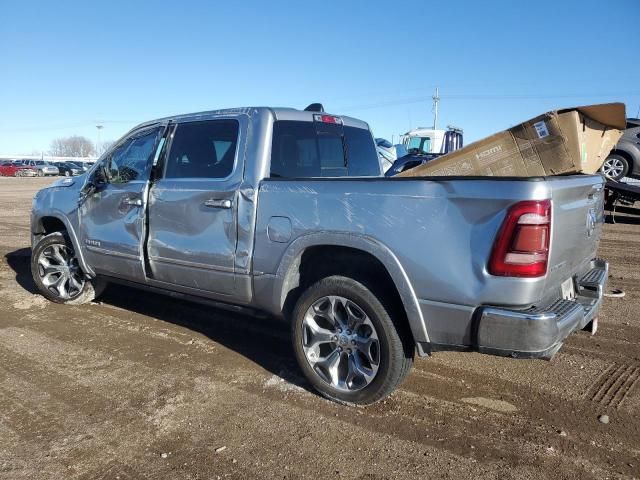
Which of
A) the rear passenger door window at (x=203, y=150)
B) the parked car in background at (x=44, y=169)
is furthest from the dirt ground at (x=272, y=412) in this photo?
the parked car in background at (x=44, y=169)

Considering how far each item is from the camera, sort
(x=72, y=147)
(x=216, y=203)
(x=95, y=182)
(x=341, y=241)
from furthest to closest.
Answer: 1. (x=72, y=147)
2. (x=95, y=182)
3. (x=216, y=203)
4. (x=341, y=241)

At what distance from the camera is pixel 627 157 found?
37.4ft

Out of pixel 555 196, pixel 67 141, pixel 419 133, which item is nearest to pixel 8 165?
pixel 419 133

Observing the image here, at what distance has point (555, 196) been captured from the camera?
8.94 ft

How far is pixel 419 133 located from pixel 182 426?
20091mm

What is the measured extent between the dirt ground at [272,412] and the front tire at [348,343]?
166 mm

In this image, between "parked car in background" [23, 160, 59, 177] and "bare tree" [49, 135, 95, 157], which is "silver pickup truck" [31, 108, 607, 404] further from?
"bare tree" [49, 135, 95, 157]

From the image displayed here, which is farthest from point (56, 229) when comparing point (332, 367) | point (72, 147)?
point (72, 147)

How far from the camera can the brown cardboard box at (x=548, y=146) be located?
11.7 feet

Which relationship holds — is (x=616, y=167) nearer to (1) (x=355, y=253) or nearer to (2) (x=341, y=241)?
(1) (x=355, y=253)

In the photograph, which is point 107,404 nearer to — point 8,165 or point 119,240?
point 119,240

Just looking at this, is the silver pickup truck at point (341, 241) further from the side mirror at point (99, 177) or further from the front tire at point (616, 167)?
the front tire at point (616, 167)

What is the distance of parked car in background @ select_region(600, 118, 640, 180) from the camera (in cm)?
1128

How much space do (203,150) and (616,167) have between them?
10.7m
